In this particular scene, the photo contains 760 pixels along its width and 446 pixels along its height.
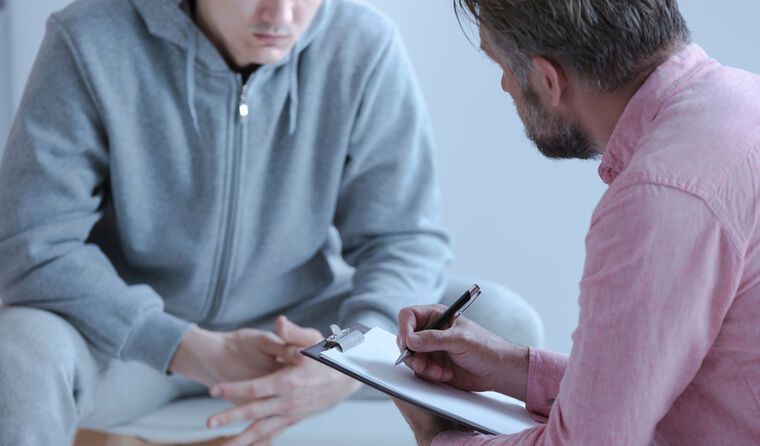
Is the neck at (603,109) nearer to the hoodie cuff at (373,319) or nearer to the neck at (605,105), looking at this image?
the neck at (605,105)

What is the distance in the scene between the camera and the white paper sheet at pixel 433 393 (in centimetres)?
114

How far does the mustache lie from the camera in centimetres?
159

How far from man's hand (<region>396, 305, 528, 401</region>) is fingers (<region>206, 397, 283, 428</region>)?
17.1 inches

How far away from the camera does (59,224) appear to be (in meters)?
1.66

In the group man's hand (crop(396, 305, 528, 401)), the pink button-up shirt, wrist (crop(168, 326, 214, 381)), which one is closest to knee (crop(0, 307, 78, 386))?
wrist (crop(168, 326, 214, 381))

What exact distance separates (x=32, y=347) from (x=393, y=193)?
2.04 ft

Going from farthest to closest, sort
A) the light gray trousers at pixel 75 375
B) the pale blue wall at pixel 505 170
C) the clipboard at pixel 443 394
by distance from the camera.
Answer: the pale blue wall at pixel 505 170 < the light gray trousers at pixel 75 375 < the clipboard at pixel 443 394

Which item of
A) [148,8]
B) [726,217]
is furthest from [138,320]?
[726,217]

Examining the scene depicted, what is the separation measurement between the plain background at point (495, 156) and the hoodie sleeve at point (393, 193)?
344mm

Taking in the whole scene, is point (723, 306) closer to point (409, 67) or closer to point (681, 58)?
point (681, 58)

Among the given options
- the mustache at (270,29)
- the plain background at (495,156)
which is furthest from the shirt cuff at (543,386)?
the plain background at (495,156)

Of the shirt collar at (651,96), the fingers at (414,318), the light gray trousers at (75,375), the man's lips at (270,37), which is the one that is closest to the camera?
the shirt collar at (651,96)

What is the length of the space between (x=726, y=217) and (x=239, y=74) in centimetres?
97

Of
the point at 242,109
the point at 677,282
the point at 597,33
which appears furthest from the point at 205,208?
the point at 677,282
